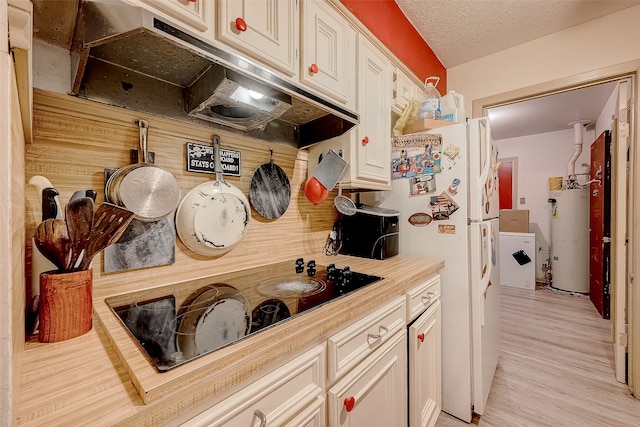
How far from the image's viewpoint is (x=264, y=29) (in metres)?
0.90

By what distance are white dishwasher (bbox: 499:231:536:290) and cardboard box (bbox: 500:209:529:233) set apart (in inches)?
13.7

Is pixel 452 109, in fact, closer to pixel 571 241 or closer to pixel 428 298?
pixel 428 298

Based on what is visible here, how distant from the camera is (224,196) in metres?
1.11

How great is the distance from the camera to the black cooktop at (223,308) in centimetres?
57

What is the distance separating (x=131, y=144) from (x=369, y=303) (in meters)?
0.98

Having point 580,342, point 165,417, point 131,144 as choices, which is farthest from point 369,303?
point 580,342

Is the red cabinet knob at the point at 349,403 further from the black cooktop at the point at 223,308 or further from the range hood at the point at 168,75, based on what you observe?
the range hood at the point at 168,75

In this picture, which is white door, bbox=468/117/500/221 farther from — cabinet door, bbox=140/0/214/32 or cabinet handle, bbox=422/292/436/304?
cabinet door, bbox=140/0/214/32

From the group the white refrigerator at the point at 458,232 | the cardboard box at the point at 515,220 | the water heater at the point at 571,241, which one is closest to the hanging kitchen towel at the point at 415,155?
the white refrigerator at the point at 458,232

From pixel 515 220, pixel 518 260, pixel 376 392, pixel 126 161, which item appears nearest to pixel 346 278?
pixel 376 392

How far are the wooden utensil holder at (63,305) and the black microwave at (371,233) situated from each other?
1207 mm

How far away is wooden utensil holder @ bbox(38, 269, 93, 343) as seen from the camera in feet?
1.91

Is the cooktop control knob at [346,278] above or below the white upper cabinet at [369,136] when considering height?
below

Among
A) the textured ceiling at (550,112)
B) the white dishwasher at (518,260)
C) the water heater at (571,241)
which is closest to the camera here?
the textured ceiling at (550,112)
